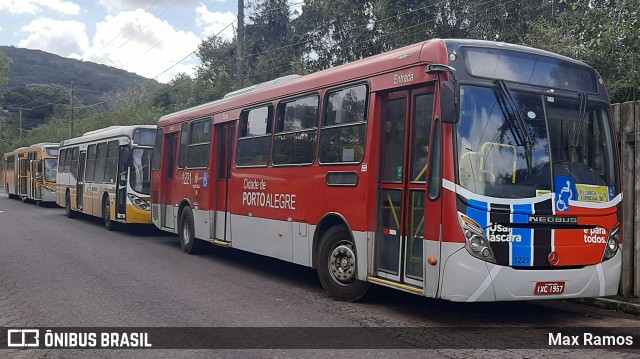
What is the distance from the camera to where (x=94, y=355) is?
6.44m

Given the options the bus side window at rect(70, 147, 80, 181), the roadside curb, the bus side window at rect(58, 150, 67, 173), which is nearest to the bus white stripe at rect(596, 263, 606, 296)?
the roadside curb

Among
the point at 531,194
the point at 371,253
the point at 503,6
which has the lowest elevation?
the point at 371,253

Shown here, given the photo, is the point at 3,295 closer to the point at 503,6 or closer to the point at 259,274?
the point at 259,274

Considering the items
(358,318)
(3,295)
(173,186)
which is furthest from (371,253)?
(173,186)

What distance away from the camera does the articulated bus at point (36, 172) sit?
1283 inches

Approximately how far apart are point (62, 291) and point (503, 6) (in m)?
19.5

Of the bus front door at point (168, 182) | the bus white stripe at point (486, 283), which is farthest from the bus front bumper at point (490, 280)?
the bus front door at point (168, 182)

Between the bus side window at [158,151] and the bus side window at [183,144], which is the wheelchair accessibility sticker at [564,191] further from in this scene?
the bus side window at [158,151]

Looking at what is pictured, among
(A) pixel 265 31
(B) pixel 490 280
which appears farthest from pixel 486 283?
(A) pixel 265 31

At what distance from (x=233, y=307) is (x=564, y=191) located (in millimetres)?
4329

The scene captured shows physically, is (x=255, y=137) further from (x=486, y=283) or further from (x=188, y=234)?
(x=486, y=283)

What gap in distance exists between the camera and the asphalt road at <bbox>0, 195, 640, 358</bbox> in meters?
6.54

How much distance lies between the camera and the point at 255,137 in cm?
1170

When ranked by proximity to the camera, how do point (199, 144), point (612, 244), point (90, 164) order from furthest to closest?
point (90, 164)
point (199, 144)
point (612, 244)
